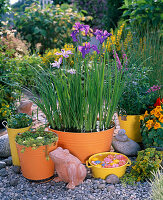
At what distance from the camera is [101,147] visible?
2568mm

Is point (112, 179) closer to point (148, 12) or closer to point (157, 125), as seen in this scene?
point (157, 125)

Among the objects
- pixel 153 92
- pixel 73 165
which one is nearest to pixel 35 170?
pixel 73 165

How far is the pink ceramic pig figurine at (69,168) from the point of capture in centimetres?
217

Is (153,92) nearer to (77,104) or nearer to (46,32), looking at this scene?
(77,104)

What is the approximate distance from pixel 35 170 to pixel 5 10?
501cm

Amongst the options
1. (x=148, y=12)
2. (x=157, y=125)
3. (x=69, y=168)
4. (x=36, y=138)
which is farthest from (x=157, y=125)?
(x=148, y=12)

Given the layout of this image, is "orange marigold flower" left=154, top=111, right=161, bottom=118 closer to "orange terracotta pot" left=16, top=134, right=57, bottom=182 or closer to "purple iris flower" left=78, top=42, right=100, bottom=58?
"purple iris flower" left=78, top=42, right=100, bottom=58

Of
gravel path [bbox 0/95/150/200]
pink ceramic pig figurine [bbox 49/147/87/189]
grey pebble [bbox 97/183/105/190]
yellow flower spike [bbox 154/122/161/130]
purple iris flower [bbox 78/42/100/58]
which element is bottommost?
gravel path [bbox 0/95/150/200]

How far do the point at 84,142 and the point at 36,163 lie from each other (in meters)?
0.50

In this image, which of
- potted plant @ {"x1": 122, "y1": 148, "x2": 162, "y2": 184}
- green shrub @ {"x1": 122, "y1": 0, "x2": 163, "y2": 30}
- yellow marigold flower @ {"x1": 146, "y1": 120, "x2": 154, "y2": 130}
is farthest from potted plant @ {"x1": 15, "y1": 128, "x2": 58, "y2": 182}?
green shrub @ {"x1": 122, "y1": 0, "x2": 163, "y2": 30}

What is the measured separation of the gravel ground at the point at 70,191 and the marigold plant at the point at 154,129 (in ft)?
1.70

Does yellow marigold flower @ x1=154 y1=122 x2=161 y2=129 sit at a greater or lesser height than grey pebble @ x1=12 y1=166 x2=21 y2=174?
greater

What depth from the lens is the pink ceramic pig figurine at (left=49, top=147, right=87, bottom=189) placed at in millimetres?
2174

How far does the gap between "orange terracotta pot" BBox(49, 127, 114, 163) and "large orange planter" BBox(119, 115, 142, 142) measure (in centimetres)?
52
